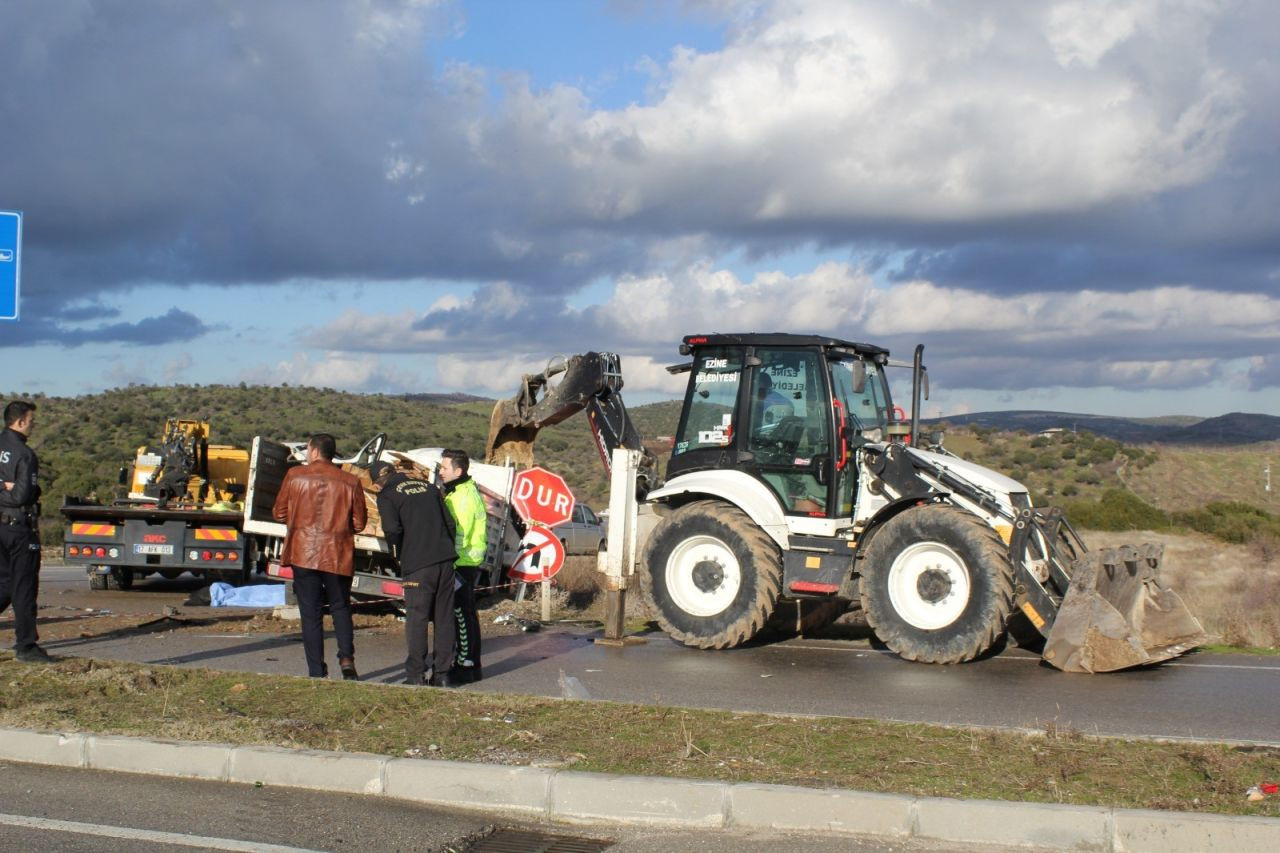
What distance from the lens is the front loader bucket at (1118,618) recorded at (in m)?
10.9

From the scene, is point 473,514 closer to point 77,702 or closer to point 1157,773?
point 77,702

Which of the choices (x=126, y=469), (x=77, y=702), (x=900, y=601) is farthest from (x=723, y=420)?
(x=126, y=469)

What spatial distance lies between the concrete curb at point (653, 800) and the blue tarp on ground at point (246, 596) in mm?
8246

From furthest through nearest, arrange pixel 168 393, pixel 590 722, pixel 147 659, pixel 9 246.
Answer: pixel 168 393 < pixel 9 246 < pixel 147 659 < pixel 590 722

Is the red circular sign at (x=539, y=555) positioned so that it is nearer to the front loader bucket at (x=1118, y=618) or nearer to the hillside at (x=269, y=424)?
the front loader bucket at (x=1118, y=618)

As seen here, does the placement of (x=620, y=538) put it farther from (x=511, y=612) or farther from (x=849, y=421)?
(x=511, y=612)

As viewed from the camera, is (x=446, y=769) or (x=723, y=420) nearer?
(x=446, y=769)

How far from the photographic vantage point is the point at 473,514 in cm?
1056

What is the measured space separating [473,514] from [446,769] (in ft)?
11.9

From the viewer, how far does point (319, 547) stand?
997 centimetres

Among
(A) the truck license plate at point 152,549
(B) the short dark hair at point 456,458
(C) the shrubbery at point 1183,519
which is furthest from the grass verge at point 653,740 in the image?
(C) the shrubbery at point 1183,519

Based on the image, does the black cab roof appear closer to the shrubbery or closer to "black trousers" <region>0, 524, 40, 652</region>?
"black trousers" <region>0, 524, 40, 652</region>

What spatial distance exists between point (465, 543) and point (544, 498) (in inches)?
151

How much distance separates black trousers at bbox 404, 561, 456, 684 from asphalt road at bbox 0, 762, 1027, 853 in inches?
112
